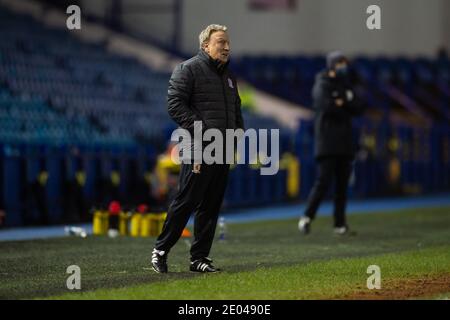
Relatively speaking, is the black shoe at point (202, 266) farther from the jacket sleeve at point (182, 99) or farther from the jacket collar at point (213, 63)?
the jacket collar at point (213, 63)

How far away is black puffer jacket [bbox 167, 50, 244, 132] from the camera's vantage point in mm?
9953

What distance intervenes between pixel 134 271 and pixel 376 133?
1866 cm

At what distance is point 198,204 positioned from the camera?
34.0 feet

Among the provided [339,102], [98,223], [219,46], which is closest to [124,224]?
[98,223]

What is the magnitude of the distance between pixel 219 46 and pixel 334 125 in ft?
17.1

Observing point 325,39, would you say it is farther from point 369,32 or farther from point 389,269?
point 389,269

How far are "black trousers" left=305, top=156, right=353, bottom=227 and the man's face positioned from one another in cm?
520

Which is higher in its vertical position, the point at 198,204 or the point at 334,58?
the point at 334,58

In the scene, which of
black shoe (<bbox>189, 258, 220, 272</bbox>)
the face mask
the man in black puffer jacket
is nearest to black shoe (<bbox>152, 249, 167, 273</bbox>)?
the man in black puffer jacket

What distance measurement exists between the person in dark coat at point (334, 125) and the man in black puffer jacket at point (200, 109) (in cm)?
493

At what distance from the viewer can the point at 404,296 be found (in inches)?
344

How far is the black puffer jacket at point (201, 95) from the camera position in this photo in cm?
995

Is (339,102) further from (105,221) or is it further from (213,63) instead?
(213,63)
